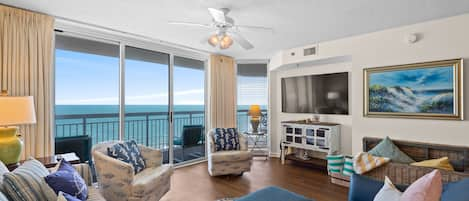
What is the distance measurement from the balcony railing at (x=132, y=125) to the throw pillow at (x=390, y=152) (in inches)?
104

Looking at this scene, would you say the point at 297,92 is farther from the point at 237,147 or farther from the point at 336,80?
the point at 237,147

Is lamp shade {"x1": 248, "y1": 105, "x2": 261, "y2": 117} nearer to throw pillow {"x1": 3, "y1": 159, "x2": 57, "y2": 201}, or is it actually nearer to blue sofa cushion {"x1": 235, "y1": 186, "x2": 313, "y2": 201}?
blue sofa cushion {"x1": 235, "y1": 186, "x2": 313, "y2": 201}

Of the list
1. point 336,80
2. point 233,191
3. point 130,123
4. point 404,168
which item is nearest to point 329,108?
point 336,80

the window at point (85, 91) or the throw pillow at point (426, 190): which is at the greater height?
the window at point (85, 91)

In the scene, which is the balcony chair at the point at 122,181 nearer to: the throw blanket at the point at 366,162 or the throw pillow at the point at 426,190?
the throw pillow at the point at 426,190

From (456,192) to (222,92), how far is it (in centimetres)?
418

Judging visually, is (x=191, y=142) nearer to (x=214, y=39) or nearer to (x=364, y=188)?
(x=214, y=39)

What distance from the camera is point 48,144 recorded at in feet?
9.30

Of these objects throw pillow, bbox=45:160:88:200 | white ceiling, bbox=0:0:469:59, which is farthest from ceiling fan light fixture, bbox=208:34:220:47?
throw pillow, bbox=45:160:88:200

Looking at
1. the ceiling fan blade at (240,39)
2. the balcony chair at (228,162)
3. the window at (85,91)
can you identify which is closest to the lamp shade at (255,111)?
the balcony chair at (228,162)

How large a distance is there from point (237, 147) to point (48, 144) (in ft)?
8.75

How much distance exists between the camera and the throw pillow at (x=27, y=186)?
4.90 ft

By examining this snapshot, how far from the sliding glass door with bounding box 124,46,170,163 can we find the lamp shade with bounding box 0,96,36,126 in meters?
1.71

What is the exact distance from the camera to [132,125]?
4254mm
